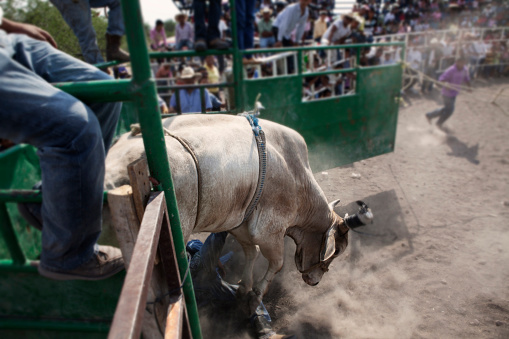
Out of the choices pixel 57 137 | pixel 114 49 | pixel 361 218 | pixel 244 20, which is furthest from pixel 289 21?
pixel 57 137

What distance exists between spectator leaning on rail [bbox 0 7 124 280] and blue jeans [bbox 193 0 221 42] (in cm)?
281

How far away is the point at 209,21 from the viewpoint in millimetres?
4219

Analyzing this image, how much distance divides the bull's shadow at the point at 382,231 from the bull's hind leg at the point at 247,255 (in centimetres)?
138

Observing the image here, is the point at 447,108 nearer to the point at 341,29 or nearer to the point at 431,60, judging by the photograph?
the point at 341,29

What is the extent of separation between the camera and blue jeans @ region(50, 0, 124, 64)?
320cm

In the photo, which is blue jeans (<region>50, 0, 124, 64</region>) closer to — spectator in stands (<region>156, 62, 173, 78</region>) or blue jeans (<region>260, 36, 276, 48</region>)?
spectator in stands (<region>156, 62, 173, 78</region>)

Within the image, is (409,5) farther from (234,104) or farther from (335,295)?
(335,295)

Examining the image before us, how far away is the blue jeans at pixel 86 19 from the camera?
320cm

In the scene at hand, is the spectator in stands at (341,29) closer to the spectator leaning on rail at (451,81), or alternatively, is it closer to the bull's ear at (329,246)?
the spectator leaning on rail at (451,81)

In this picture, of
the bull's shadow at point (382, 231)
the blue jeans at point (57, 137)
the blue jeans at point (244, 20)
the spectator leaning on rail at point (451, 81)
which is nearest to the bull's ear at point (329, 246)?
the bull's shadow at point (382, 231)

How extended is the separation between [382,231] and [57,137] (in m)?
4.42

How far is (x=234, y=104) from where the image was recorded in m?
4.55

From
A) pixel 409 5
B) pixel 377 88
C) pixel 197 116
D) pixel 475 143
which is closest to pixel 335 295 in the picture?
pixel 197 116

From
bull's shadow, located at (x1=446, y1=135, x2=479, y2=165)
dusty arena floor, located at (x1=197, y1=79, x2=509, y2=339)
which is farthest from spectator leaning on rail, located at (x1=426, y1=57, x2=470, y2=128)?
dusty arena floor, located at (x1=197, y1=79, x2=509, y2=339)
